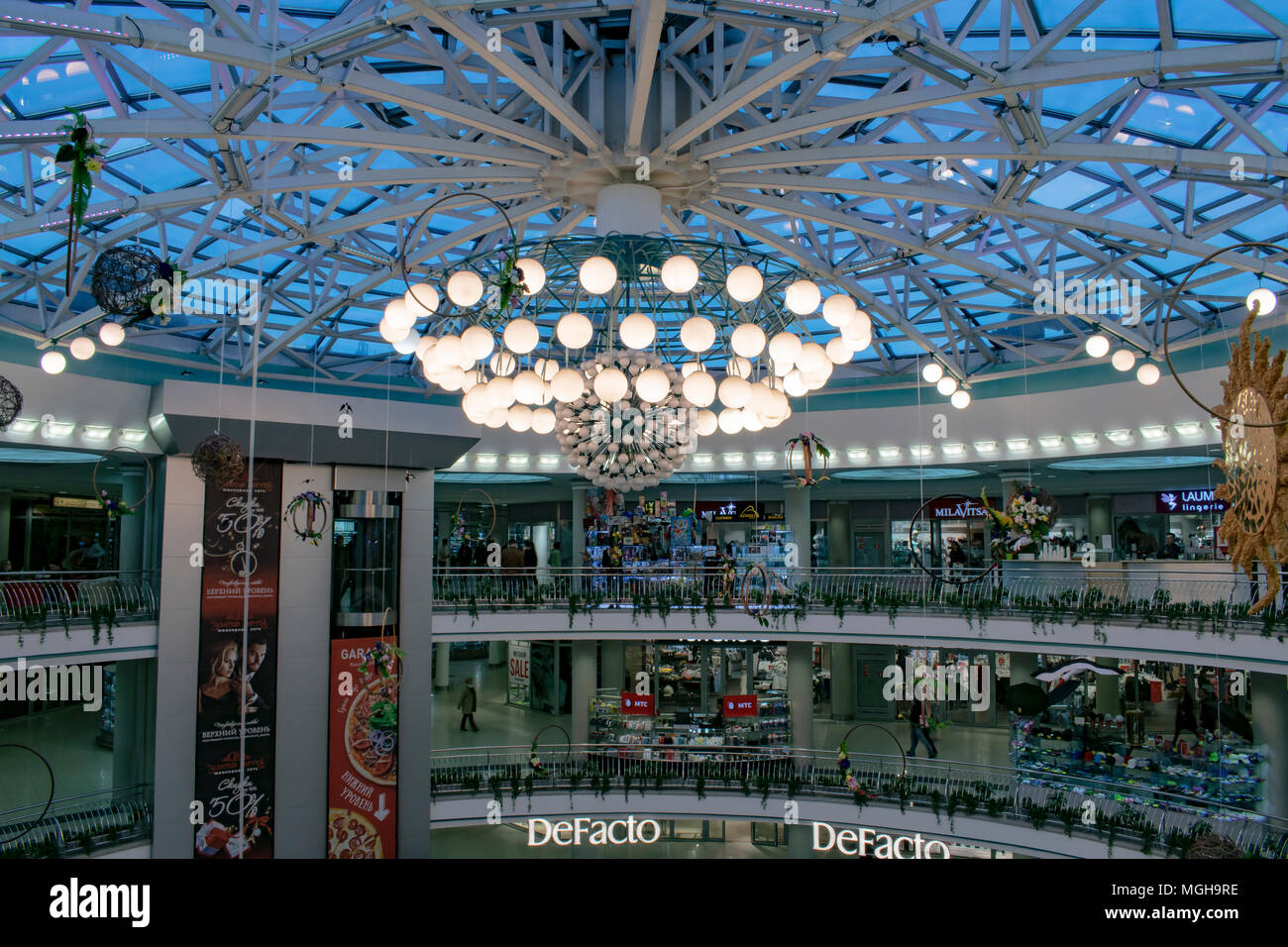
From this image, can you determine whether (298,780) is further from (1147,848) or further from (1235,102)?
(1235,102)

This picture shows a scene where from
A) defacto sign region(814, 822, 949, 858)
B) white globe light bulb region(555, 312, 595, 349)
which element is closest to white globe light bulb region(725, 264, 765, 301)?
white globe light bulb region(555, 312, 595, 349)

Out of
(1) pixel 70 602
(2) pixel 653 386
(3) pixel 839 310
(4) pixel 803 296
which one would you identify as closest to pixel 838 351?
(3) pixel 839 310

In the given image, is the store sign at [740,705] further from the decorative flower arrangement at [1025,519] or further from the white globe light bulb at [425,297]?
the white globe light bulb at [425,297]

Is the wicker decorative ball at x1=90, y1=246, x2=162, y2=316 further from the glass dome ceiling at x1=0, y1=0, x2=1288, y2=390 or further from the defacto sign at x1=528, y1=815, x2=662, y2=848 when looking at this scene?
the defacto sign at x1=528, y1=815, x2=662, y2=848

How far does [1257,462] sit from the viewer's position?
5234 millimetres

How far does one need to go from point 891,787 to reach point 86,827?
1334cm

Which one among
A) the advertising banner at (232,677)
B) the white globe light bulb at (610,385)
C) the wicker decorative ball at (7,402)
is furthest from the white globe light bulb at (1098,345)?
the advertising banner at (232,677)

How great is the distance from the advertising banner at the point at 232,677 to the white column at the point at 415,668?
2172 mm

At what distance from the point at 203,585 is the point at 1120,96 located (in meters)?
14.0

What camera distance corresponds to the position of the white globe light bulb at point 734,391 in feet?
19.1

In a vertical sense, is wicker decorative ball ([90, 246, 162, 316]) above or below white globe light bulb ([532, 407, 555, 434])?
above

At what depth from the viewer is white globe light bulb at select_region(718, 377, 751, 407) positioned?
5809mm

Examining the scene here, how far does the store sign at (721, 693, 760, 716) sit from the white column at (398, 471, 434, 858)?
6.37 metres

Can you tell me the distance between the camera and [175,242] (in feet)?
47.9
